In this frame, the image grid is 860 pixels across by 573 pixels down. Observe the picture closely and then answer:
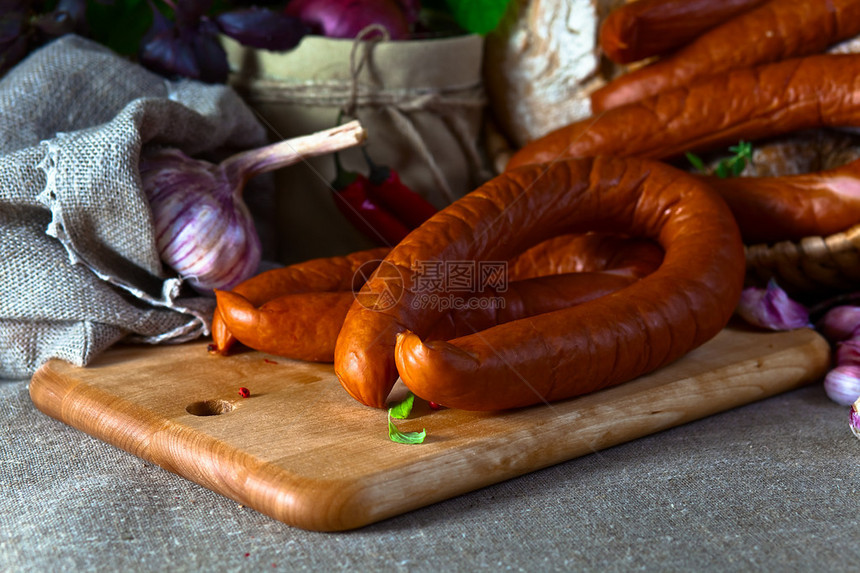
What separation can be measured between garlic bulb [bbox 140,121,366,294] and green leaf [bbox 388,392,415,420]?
49 cm

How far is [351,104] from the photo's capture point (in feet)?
5.84

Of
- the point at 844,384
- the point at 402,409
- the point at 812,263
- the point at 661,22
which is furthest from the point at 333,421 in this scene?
the point at 661,22

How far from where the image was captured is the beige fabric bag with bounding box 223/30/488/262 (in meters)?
1.77

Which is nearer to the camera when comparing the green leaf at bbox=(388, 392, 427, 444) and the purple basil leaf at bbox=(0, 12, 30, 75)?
the green leaf at bbox=(388, 392, 427, 444)

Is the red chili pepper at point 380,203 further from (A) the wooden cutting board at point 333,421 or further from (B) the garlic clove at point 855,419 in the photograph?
(B) the garlic clove at point 855,419

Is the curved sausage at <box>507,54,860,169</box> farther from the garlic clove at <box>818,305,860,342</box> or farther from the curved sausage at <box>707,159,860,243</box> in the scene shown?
the garlic clove at <box>818,305,860,342</box>

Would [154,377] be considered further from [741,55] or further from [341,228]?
[741,55]

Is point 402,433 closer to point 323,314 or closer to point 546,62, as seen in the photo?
point 323,314

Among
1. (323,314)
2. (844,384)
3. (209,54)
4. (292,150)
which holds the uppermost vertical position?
(209,54)

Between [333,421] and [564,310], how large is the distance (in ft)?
1.12

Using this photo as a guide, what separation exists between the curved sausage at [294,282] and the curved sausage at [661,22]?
734 mm

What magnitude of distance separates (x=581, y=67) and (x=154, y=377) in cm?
121

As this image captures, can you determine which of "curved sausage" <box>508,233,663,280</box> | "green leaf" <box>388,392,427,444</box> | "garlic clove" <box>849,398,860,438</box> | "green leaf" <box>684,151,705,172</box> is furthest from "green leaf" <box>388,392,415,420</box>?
"green leaf" <box>684,151,705,172</box>

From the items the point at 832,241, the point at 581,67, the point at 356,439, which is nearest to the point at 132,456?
the point at 356,439
